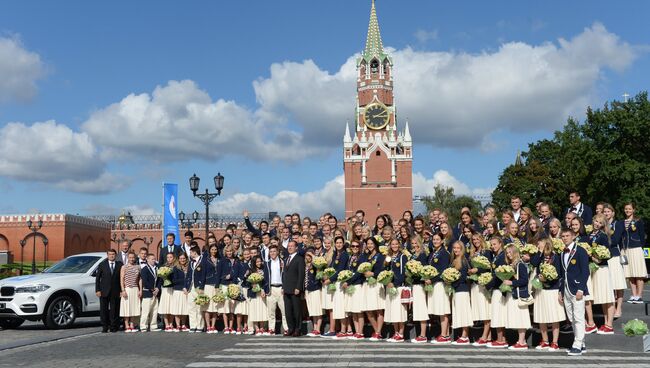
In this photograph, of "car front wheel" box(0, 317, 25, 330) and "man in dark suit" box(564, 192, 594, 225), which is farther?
"car front wheel" box(0, 317, 25, 330)

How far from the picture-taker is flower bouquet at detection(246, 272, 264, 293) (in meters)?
13.5

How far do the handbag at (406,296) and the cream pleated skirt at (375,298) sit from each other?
1.61 feet

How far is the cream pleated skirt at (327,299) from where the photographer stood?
13.0m

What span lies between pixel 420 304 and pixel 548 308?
2228 millimetres

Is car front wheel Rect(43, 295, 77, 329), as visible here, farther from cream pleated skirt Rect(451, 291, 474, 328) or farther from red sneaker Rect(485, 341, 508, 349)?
red sneaker Rect(485, 341, 508, 349)

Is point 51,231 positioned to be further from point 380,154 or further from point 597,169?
point 597,169

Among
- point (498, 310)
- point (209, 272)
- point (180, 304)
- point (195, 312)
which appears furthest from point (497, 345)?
point (180, 304)

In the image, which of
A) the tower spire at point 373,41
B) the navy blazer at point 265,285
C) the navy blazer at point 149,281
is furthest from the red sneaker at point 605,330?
the tower spire at point 373,41

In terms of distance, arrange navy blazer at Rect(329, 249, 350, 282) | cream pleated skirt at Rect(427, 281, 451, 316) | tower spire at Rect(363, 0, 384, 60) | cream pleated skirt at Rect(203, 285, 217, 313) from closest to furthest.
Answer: cream pleated skirt at Rect(427, 281, 451, 316) < navy blazer at Rect(329, 249, 350, 282) < cream pleated skirt at Rect(203, 285, 217, 313) < tower spire at Rect(363, 0, 384, 60)

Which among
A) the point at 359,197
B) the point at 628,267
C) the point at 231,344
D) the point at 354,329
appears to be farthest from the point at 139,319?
the point at 359,197

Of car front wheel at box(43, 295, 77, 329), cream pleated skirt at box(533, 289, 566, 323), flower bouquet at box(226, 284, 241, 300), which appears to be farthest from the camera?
car front wheel at box(43, 295, 77, 329)

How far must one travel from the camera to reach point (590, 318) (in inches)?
450

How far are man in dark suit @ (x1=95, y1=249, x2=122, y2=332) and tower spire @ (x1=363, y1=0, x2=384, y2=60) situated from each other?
81048 mm

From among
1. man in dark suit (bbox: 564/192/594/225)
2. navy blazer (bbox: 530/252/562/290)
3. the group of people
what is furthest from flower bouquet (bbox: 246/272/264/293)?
man in dark suit (bbox: 564/192/594/225)
